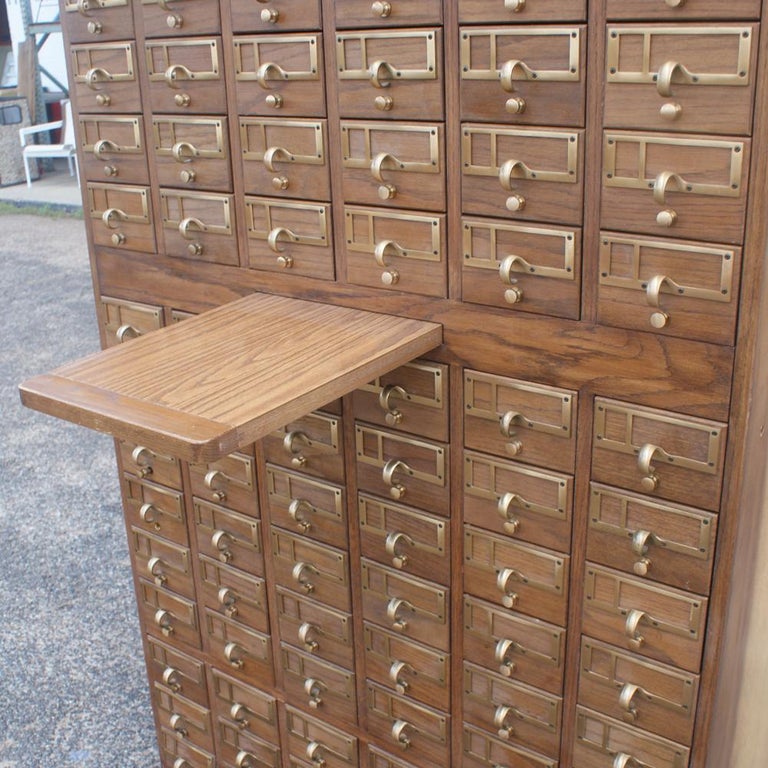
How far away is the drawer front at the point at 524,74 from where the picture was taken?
123 cm

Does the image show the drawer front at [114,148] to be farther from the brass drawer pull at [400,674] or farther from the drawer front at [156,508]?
the brass drawer pull at [400,674]

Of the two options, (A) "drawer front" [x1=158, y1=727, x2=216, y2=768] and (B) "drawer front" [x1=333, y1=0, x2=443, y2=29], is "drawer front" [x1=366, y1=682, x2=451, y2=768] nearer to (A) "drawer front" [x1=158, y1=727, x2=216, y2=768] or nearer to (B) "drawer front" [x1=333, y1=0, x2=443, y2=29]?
(A) "drawer front" [x1=158, y1=727, x2=216, y2=768]

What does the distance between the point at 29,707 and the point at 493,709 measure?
5.16ft

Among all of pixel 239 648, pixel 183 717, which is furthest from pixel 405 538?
pixel 183 717

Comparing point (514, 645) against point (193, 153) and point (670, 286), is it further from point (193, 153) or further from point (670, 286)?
point (193, 153)

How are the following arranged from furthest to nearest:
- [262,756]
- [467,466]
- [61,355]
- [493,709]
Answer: [61,355] → [262,756] → [493,709] → [467,466]

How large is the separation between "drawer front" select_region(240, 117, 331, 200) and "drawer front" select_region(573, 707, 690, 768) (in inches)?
36.0

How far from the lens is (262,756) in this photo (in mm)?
2129

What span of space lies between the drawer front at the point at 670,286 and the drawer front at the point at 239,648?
3.46ft

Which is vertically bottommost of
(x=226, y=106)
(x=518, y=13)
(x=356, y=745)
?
(x=356, y=745)

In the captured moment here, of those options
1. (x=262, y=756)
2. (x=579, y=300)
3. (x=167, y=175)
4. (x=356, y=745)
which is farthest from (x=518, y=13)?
(x=262, y=756)

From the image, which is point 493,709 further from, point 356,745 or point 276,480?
point 276,480

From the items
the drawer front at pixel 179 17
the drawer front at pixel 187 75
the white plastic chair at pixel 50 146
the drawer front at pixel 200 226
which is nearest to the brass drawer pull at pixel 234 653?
the drawer front at pixel 200 226

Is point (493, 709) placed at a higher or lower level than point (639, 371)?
lower
